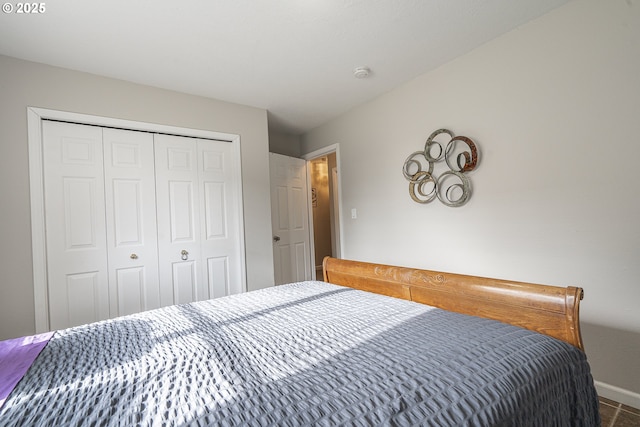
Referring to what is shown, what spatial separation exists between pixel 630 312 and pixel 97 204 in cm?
365

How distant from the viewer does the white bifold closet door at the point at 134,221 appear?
217 centimetres

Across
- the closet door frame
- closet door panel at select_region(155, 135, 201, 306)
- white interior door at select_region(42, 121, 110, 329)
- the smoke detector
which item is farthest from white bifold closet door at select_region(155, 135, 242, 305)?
the smoke detector

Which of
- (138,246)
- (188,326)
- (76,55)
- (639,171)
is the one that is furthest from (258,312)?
(76,55)

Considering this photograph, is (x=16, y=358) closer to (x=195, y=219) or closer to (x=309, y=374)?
(x=309, y=374)

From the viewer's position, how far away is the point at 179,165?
8.81ft

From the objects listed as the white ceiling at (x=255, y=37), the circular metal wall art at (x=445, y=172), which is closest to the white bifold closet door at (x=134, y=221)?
the white ceiling at (x=255, y=37)

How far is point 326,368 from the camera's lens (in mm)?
750

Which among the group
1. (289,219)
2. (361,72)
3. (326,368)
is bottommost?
(326,368)

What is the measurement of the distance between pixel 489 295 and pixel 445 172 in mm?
1382

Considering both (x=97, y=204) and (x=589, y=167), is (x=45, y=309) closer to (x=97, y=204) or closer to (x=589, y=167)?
(x=97, y=204)

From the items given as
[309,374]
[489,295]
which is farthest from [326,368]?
[489,295]

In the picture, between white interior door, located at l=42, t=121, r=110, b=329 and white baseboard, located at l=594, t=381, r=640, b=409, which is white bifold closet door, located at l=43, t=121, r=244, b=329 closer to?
white interior door, located at l=42, t=121, r=110, b=329

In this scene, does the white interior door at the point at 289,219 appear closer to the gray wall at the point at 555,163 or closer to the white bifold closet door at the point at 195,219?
the white bifold closet door at the point at 195,219

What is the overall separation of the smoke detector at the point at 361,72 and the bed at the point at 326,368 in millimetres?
1880
